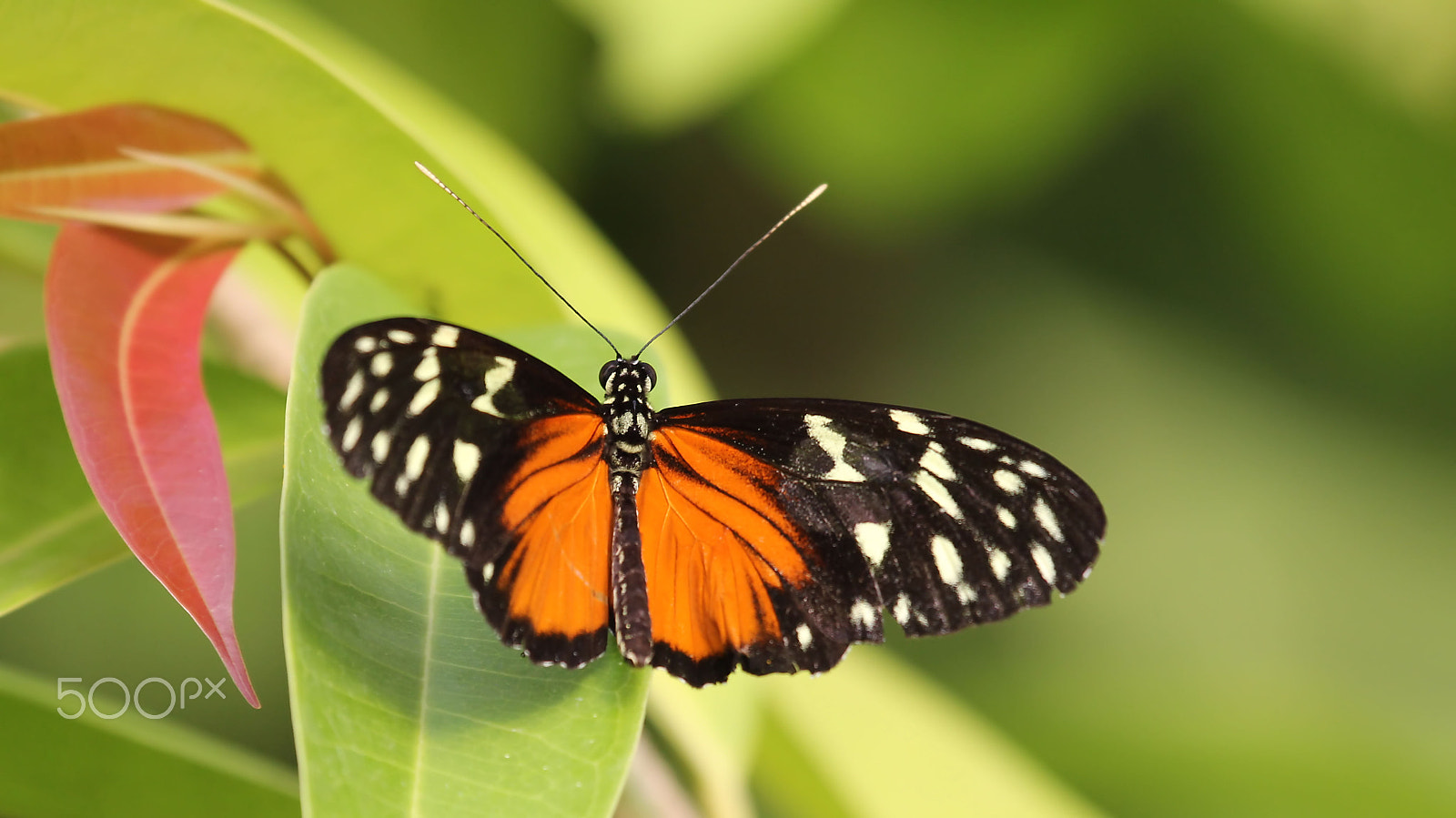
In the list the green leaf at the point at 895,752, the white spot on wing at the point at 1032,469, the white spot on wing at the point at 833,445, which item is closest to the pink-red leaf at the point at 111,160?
the white spot on wing at the point at 833,445

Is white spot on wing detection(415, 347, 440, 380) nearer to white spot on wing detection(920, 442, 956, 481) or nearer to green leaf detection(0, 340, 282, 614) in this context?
green leaf detection(0, 340, 282, 614)

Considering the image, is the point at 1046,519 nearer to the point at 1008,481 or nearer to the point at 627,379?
the point at 1008,481

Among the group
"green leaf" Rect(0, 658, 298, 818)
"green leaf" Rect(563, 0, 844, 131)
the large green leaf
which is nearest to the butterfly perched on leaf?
the large green leaf

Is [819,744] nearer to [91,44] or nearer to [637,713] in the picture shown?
[637,713]

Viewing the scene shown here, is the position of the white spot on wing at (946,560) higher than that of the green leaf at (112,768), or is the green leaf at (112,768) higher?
the white spot on wing at (946,560)

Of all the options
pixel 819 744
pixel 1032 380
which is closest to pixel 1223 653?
pixel 1032 380

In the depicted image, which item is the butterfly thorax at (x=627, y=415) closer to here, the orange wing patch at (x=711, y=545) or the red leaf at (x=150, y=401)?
the orange wing patch at (x=711, y=545)
